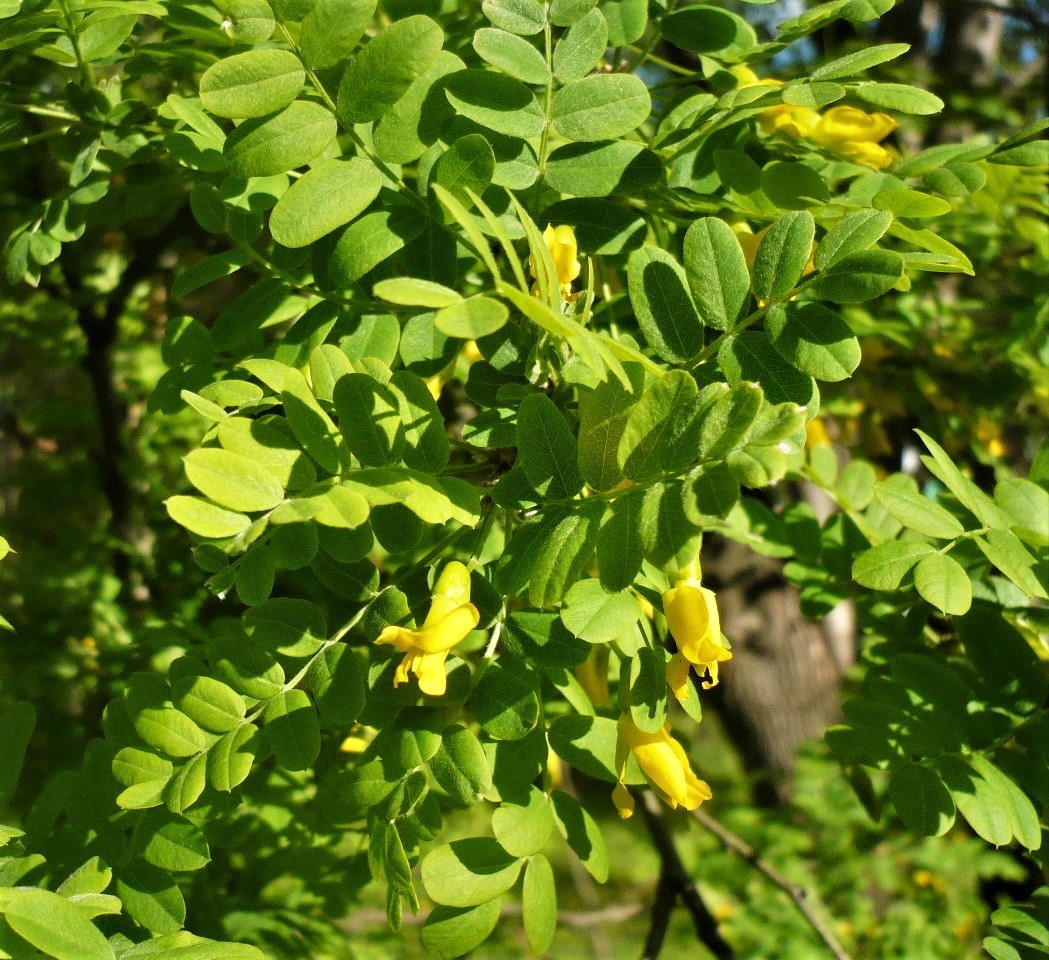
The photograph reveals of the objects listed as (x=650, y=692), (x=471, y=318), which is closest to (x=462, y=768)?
(x=650, y=692)

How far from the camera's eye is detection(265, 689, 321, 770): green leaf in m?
0.74

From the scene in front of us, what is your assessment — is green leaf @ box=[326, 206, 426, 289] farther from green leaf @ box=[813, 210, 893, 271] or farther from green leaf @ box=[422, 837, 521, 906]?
green leaf @ box=[422, 837, 521, 906]

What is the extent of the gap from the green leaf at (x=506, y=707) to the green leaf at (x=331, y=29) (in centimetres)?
48

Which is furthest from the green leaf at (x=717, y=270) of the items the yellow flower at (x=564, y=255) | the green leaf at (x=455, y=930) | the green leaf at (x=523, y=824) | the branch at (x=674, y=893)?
the branch at (x=674, y=893)

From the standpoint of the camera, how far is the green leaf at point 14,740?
0.84 meters

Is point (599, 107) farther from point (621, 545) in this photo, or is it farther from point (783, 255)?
point (621, 545)

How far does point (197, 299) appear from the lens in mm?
1865

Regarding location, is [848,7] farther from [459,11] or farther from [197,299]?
[197,299]

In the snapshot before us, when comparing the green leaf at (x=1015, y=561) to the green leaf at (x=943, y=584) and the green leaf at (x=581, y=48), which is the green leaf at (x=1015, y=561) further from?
the green leaf at (x=581, y=48)

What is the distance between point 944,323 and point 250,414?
146 centimetres

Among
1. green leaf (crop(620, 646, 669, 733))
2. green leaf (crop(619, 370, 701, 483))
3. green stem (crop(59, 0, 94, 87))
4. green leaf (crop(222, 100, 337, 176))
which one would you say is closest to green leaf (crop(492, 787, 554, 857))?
green leaf (crop(620, 646, 669, 733))

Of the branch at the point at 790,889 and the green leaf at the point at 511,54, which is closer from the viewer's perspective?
the green leaf at the point at 511,54

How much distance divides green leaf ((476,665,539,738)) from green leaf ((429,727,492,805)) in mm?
19

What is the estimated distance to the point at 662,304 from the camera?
76 centimetres
